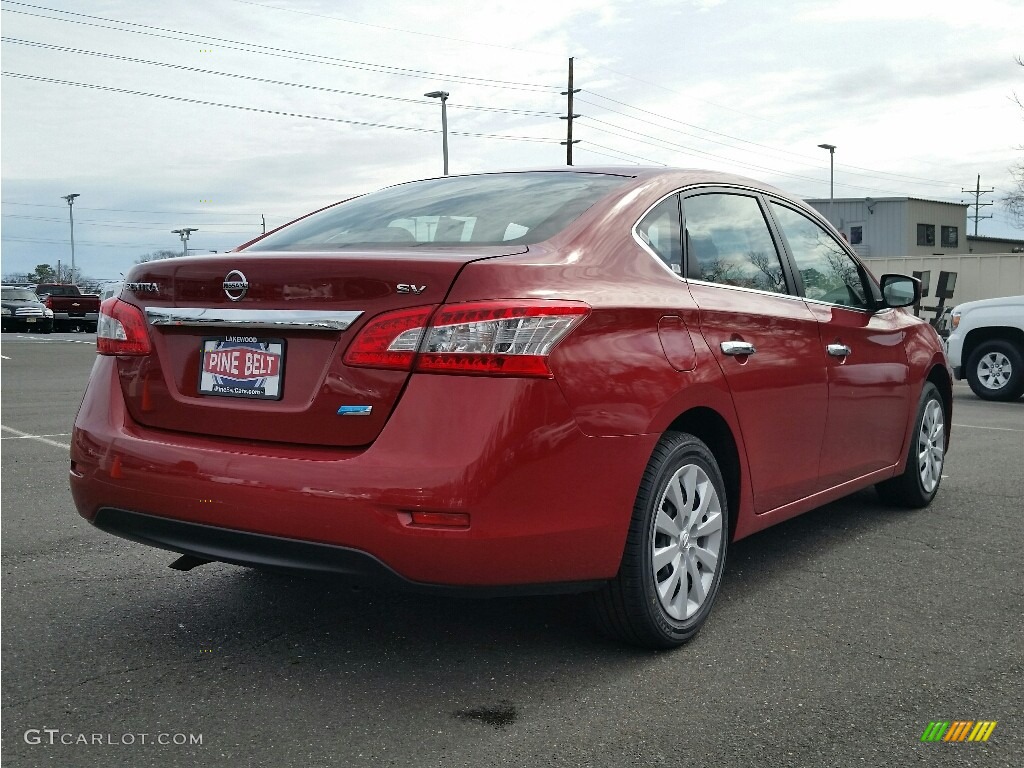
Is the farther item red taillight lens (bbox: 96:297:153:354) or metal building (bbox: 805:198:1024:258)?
metal building (bbox: 805:198:1024:258)

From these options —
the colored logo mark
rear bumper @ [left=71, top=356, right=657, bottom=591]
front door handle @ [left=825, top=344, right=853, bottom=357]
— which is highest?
front door handle @ [left=825, top=344, right=853, bottom=357]

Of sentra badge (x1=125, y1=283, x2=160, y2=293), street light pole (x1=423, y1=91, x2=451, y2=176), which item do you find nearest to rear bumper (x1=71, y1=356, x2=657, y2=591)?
sentra badge (x1=125, y1=283, x2=160, y2=293)

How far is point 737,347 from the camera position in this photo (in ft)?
12.9

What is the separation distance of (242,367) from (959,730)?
226cm

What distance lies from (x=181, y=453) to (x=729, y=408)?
5.99 feet

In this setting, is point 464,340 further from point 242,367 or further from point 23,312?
point 23,312

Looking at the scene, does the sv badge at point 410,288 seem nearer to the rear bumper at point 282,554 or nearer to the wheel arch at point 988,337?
the rear bumper at point 282,554

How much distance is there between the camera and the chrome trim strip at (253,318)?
3154mm

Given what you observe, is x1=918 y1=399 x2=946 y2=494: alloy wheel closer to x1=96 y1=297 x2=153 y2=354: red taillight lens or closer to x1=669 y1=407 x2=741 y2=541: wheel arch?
x1=669 y1=407 x2=741 y2=541: wheel arch

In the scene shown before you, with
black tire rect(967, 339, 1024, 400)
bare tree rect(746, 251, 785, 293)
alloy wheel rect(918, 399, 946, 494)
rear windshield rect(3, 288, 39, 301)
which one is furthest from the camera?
rear windshield rect(3, 288, 39, 301)

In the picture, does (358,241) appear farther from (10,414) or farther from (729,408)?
(10,414)

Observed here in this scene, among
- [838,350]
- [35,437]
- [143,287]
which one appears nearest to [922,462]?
[838,350]

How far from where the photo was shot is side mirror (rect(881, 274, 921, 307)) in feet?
17.7

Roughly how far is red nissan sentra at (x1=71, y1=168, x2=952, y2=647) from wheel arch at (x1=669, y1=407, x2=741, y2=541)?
0.4 inches
